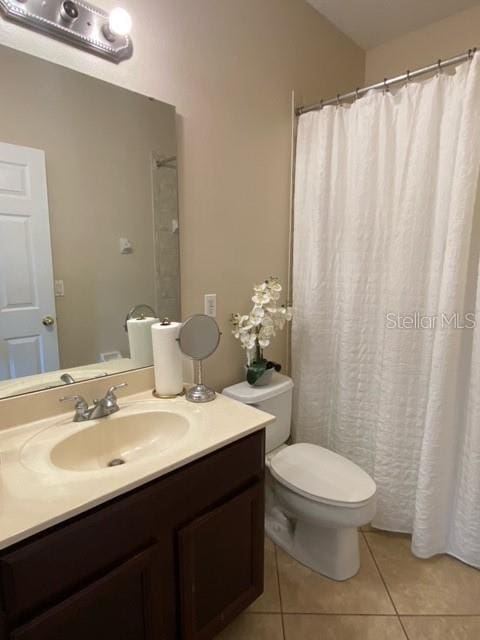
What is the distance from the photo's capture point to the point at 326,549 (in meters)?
1.58

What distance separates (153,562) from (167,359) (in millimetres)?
626

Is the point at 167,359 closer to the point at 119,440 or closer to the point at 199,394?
the point at 199,394

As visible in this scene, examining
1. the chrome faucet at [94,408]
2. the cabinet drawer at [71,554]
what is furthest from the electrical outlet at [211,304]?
the cabinet drawer at [71,554]

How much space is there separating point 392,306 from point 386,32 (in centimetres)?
159

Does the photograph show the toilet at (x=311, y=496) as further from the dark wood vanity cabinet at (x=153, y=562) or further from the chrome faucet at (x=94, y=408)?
the chrome faucet at (x=94, y=408)

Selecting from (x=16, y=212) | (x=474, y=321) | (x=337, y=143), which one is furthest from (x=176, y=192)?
(x=474, y=321)

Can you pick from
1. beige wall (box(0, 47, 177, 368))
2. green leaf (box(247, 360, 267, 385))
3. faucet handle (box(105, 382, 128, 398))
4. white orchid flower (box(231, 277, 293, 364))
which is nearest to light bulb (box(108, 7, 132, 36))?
beige wall (box(0, 47, 177, 368))

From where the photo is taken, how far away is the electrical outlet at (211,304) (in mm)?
1630

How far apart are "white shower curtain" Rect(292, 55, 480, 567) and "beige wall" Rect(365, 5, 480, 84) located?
0.69 m

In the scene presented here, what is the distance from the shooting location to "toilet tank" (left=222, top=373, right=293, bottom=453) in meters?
1.63

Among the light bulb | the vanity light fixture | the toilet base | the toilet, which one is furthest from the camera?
the toilet base

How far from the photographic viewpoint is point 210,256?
5.31 feet

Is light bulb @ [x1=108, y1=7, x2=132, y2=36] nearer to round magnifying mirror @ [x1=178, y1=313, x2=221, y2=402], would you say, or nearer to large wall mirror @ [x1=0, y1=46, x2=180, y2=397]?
large wall mirror @ [x1=0, y1=46, x2=180, y2=397]

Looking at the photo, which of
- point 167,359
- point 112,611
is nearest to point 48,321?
point 167,359
